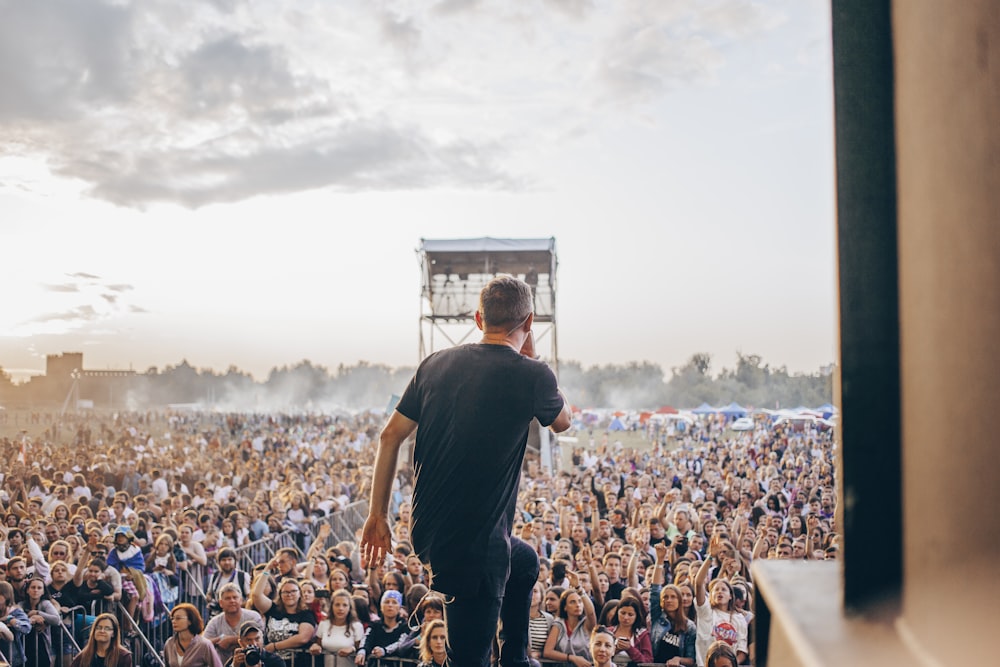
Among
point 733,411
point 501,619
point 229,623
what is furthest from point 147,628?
point 733,411

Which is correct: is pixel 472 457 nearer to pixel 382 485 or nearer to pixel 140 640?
pixel 382 485

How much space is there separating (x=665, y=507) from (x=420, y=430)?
28.6 ft

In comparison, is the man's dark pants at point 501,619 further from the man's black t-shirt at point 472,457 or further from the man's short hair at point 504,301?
the man's short hair at point 504,301

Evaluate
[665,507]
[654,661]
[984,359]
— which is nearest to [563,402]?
[984,359]

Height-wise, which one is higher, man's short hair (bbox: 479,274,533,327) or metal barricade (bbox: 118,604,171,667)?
man's short hair (bbox: 479,274,533,327)

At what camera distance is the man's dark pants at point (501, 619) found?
2479 millimetres

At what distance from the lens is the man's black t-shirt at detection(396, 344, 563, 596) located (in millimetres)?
2438

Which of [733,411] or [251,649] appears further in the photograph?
[733,411]

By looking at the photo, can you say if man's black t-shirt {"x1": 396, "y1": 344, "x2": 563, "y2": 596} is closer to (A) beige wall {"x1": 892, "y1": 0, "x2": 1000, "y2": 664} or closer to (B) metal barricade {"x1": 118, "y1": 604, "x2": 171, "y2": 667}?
(A) beige wall {"x1": 892, "y1": 0, "x2": 1000, "y2": 664}

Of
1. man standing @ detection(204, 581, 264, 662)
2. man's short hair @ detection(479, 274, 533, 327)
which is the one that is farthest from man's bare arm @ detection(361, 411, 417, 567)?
man standing @ detection(204, 581, 264, 662)

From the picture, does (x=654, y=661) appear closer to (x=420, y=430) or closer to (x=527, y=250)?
(x=420, y=430)

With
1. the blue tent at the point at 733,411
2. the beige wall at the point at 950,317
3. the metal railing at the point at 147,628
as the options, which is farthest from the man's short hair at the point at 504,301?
the blue tent at the point at 733,411

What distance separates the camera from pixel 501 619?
2.75m

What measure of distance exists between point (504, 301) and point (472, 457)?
1.75 ft
